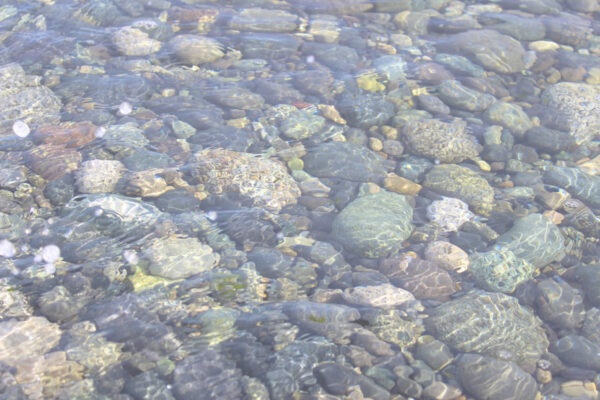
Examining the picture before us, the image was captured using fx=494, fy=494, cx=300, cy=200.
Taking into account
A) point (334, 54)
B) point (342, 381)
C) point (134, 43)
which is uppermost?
point (134, 43)

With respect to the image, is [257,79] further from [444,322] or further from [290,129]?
[444,322]

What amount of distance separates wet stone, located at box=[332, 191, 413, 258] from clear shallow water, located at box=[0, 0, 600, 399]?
0.07 ft

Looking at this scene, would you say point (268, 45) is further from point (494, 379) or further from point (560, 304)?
point (494, 379)

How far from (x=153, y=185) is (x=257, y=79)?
2606mm

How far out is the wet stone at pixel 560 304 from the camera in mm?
4461

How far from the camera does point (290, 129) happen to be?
6230mm

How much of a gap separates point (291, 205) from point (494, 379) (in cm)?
256

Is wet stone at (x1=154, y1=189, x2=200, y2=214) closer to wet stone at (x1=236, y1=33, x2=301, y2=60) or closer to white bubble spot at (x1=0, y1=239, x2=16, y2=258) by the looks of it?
white bubble spot at (x1=0, y1=239, x2=16, y2=258)

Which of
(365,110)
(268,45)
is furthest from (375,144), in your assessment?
(268,45)

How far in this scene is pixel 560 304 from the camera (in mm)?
4559

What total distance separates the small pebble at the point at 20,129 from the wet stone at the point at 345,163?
10.7 feet

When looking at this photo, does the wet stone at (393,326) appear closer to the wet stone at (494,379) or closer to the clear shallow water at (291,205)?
the clear shallow water at (291,205)

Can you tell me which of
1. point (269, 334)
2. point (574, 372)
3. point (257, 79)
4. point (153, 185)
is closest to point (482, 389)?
point (574, 372)

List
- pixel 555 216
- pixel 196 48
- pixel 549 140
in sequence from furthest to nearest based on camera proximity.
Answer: pixel 196 48
pixel 549 140
pixel 555 216
